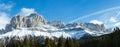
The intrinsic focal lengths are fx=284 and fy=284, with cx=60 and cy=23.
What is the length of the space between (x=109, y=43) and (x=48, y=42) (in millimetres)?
42519

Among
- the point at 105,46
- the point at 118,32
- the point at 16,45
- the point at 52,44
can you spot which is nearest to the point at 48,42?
the point at 52,44

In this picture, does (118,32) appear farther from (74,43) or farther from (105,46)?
(74,43)

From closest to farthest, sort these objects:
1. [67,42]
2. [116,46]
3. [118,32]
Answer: [67,42]
[116,46]
[118,32]

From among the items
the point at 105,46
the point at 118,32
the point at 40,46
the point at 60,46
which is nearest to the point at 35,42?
the point at 40,46

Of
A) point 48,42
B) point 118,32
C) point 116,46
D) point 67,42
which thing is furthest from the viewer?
point 118,32

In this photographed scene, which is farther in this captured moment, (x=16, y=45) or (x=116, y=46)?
(x=116, y=46)

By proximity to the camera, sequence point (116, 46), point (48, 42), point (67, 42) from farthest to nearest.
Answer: point (116, 46), point (67, 42), point (48, 42)

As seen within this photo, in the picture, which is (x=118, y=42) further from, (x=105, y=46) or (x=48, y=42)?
(x=48, y=42)

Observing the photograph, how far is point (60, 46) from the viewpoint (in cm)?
12531

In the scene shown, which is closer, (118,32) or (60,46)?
(60,46)

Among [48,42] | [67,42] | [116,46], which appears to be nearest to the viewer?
[48,42]

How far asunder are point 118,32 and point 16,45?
285 feet

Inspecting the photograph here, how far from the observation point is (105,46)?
495ft

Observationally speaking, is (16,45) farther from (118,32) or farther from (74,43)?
(118,32)
